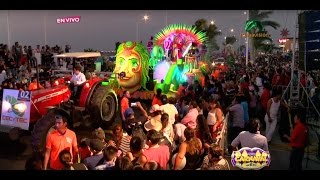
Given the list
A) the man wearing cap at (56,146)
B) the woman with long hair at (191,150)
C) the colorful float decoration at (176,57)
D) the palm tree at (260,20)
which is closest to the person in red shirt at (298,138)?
the woman with long hair at (191,150)

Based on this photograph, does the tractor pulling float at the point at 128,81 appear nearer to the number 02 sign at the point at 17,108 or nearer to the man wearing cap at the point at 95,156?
the number 02 sign at the point at 17,108

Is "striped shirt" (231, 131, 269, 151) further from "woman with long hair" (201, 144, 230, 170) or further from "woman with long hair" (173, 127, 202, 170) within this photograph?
"woman with long hair" (201, 144, 230, 170)

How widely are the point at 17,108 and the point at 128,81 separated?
7.14 meters

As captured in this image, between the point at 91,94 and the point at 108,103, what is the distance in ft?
3.73

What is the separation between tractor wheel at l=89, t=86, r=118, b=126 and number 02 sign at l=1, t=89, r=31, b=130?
2.20 metres

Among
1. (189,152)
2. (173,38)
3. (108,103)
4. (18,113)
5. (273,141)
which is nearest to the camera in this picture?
(189,152)

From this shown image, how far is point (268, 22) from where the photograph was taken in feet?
114

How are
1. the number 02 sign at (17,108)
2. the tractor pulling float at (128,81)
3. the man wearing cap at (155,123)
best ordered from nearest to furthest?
1. the man wearing cap at (155,123)
2. the number 02 sign at (17,108)
3. the tractor pulling float at (128,81)

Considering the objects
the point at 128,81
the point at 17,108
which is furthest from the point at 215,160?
the point at 128,81

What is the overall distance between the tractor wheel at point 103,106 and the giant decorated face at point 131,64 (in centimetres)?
356

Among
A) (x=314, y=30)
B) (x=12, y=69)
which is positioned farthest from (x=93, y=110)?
(x=12, y=69)

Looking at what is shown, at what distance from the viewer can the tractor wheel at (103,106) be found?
1009 cm
